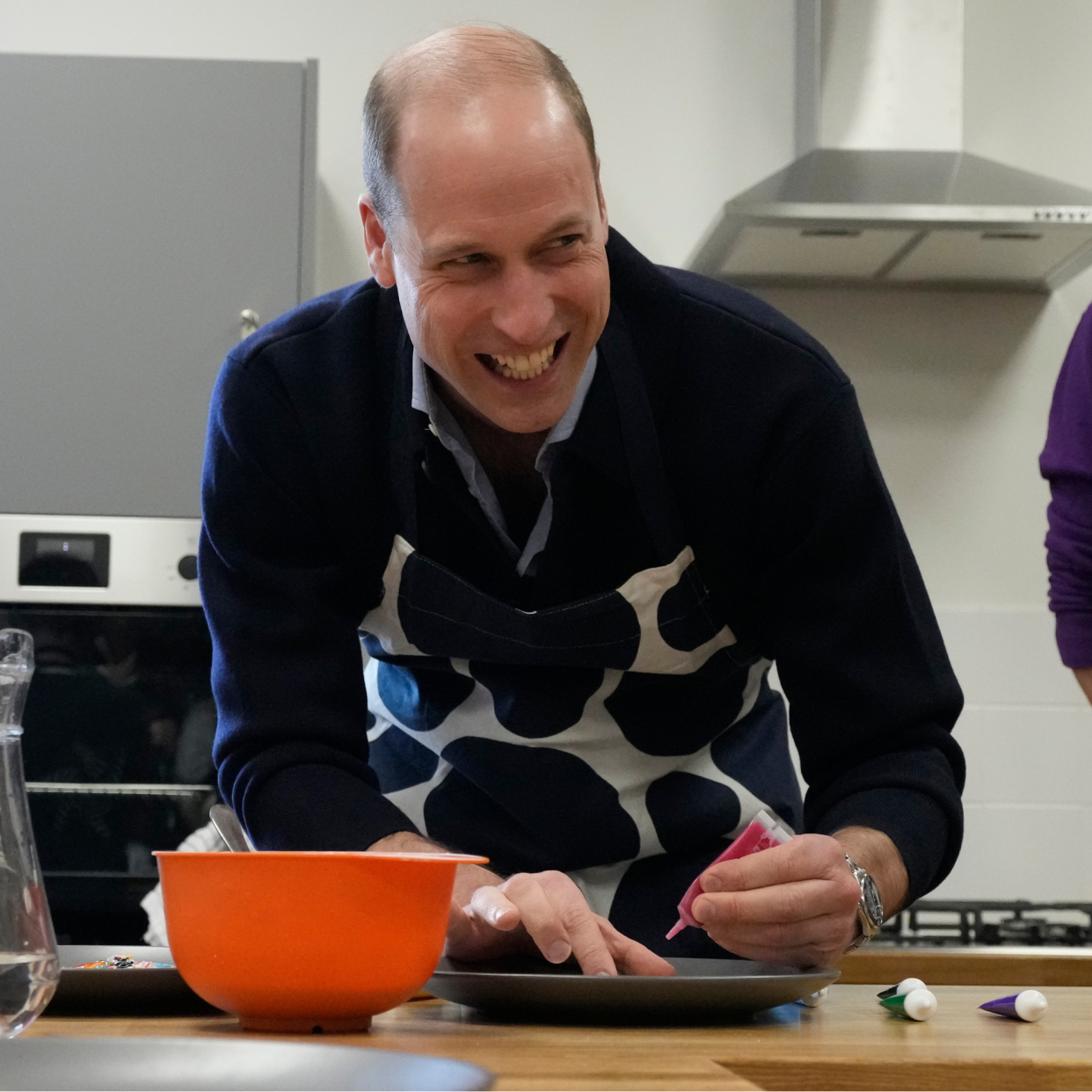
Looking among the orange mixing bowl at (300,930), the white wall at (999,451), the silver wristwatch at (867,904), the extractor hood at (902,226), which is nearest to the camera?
the orange mixing bowl at (300,930)

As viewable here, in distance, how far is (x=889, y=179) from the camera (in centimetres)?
266

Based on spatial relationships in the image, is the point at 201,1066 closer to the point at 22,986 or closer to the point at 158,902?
the point at 22,986

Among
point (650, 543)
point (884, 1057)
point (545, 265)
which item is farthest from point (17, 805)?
point (650, 543)

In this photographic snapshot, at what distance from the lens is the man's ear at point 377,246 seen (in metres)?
1.25

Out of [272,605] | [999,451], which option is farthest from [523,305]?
[999,451]

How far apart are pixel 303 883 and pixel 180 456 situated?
5.86 feet

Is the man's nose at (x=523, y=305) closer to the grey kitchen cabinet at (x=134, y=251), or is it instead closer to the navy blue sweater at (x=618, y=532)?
the navy blue sweater at (x=618, y=532)

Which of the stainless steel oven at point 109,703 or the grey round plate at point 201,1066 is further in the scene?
the stainless steel oven at point 109,703

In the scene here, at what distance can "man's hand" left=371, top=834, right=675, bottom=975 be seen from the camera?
83 centimetres

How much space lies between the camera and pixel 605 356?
1.25 meters

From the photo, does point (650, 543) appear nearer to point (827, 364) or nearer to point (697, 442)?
point (697, 442)

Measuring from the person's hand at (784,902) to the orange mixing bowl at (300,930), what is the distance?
23 cm

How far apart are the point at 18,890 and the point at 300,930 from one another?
0.14 meters

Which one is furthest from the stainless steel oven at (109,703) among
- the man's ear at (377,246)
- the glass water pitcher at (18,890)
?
the glass water pitcher at (18,890)
